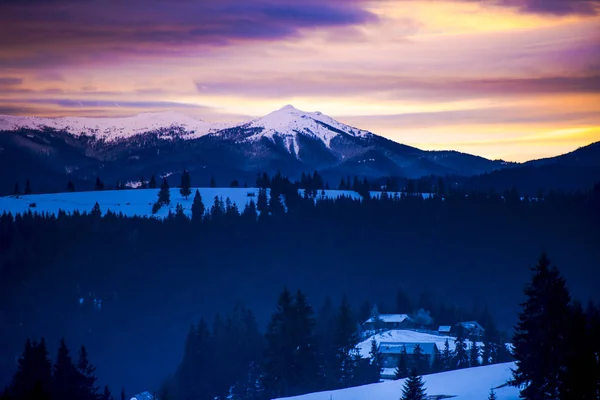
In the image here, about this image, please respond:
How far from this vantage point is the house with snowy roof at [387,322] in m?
148

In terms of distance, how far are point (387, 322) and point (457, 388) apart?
102710 millimetres

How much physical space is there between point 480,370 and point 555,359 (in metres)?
10.5

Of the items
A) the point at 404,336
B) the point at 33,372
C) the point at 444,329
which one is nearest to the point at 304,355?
the point at 33,372

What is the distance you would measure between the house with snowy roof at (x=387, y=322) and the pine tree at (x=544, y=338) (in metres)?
98.3

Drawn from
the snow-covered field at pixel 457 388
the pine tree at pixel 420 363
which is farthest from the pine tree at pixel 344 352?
the snow-covered field at pixel 457 388

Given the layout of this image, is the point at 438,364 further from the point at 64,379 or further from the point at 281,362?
the point at 64,379

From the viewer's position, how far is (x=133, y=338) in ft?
630

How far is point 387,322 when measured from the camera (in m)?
153

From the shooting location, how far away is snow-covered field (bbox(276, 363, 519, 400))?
49062mm

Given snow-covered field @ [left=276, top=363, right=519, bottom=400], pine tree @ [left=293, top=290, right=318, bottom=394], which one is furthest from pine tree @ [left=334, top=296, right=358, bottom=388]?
snow-covered field @ [left=276, top=363, right=519, bottom=400]

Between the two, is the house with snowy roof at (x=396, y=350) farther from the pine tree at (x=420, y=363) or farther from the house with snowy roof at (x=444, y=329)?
the house with snowy roof at (x=444, y=329)

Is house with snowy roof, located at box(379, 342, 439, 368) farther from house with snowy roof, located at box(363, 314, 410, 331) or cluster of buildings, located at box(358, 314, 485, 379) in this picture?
house with snowy roof, located at box(363, 314, 410, 331)

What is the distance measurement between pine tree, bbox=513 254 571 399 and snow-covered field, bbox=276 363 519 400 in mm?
2943

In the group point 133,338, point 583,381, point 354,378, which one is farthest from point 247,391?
point 133,338
